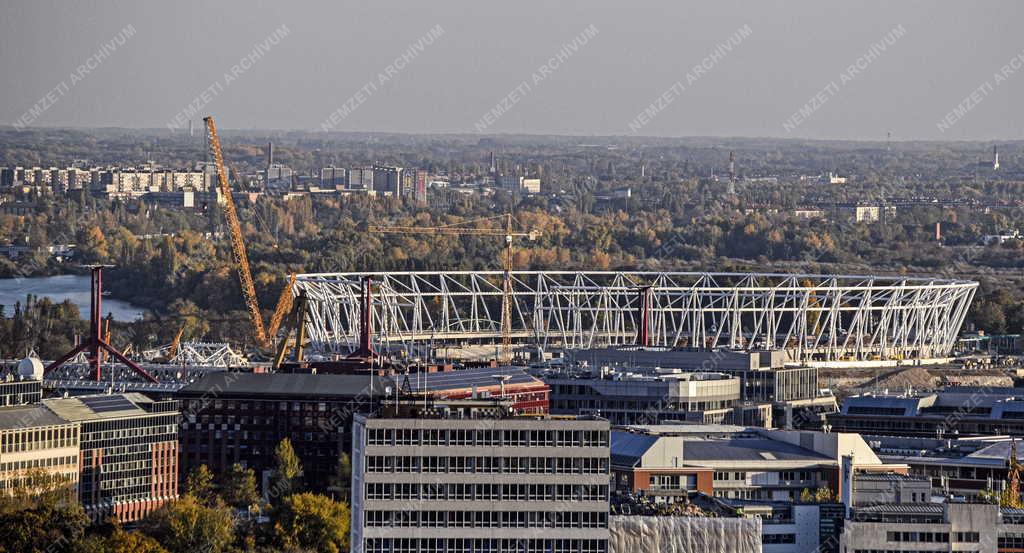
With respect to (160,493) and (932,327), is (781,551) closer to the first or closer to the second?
(160,493)

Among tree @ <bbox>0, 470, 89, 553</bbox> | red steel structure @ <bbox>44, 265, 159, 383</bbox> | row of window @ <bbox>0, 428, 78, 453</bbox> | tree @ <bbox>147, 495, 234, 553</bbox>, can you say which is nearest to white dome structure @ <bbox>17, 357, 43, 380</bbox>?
row of window @ <bbox>0, 428, 78, 453</bbox>

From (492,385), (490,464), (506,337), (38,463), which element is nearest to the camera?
(490,464)

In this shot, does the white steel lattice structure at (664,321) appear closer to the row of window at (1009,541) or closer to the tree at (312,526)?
the tree at (312,526)

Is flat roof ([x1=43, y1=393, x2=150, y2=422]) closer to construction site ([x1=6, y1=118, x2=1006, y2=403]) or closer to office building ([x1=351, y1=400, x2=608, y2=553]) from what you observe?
construction site ([x1=6, y1=118, x2=1006, y2=403])

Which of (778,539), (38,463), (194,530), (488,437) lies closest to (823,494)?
(778,539)

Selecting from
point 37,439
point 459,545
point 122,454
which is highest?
point 37,439

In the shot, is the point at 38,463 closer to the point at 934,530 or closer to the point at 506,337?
the point at 934,530

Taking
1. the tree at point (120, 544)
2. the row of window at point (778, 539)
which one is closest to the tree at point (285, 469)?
the tree at point (120, 544)
